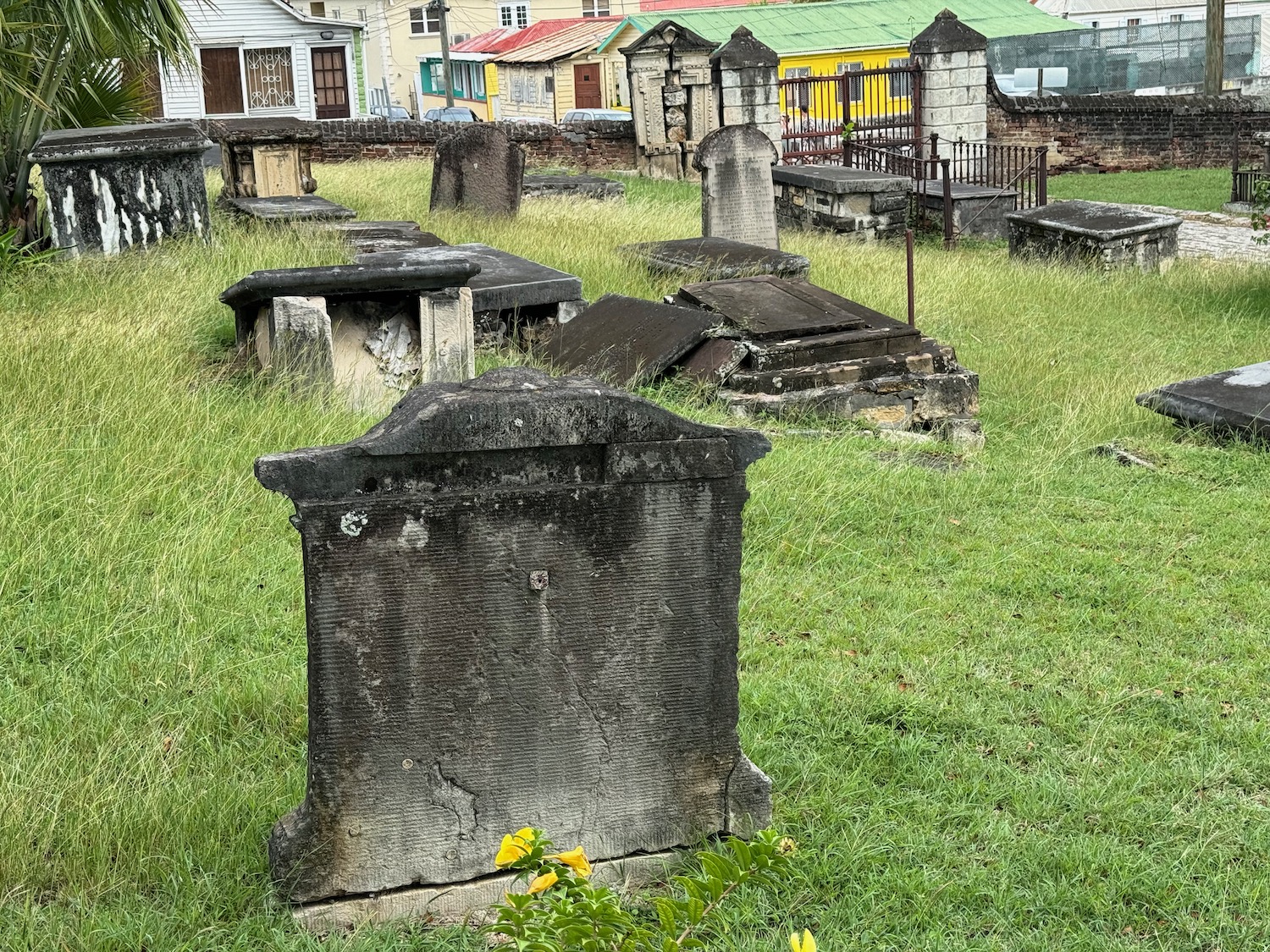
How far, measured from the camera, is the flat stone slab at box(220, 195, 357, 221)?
37.1 ft

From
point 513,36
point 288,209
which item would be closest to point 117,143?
point 288,209

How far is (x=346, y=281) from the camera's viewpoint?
7.42 m

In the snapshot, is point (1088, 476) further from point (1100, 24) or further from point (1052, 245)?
point (1100, 24)

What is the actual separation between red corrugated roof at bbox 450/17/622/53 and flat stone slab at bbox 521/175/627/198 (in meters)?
30.1

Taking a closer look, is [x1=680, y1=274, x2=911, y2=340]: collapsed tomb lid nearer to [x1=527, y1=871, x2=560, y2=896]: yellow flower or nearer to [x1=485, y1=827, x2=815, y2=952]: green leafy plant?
[x1=485, y1=827, x2=815, y2=952]: green leafy plant

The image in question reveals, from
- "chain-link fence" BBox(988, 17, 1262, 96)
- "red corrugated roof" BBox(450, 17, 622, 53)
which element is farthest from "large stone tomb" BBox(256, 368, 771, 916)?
"red corrugated roof" BBox(450, 17, 622, 53)

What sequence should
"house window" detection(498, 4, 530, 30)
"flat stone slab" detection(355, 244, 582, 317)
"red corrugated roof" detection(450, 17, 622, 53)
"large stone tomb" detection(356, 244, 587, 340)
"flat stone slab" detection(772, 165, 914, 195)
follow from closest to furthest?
"flat stone slab" detection(355, 244, 582, 317) → "large stone tomb" detection(356, 244, 587, 340) → "flat stone slab" detection(772, 165, 914, 195) → "red corrugated roof" detection(450, 17, 622, 53) → "house window" detection(498, 4, 530, 30)

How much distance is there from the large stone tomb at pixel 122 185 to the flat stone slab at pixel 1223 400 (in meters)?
6.76

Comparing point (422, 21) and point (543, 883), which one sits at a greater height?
point (422, 21)

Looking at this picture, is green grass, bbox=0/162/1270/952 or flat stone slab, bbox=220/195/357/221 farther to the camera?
flat stone slab, bbox=220/195/357/221

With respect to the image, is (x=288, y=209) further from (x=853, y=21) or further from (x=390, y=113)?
(x=390, y=113)

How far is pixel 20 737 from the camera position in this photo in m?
3.65

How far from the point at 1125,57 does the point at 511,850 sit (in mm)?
37234

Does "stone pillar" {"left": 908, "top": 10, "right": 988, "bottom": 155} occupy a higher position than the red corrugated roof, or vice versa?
the red corrugated roof
